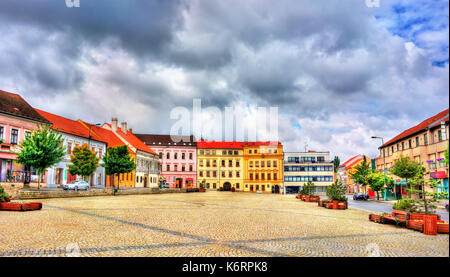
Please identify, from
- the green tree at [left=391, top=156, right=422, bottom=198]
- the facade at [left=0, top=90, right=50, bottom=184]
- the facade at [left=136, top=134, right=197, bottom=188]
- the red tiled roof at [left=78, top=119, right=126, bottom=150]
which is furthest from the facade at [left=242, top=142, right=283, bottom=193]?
the facade at [left=0, top=90, right=50, bottom=184]

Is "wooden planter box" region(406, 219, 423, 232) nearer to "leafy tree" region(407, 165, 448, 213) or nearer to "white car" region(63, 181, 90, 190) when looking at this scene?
"leafy tree" region(407, 165, 448, 213)

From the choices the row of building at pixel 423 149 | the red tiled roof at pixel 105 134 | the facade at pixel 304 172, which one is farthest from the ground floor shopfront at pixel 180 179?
the row of building at pixel 423 149

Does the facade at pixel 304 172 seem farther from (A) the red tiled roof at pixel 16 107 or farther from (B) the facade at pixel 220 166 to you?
(A) the red tiled roof at pixel 16 107

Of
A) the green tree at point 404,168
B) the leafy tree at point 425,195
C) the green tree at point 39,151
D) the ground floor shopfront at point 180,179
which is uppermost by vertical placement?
the green tree at point 39,151

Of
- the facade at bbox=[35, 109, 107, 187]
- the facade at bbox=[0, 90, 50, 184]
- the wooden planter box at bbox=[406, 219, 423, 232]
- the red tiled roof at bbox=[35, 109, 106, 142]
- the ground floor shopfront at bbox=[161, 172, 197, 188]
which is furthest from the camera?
the ground floor shopfront at bbox=[161, 172, 197, 188]

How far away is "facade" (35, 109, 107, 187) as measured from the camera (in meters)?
46.4

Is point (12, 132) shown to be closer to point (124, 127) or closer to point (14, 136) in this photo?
point (14, 136)

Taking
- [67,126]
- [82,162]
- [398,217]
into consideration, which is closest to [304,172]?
[67,126]

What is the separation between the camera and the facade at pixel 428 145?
4469 millimetres

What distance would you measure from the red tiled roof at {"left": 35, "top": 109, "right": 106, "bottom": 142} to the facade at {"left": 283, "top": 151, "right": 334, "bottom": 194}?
53.9 meters

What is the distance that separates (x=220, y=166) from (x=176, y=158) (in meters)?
12.8
